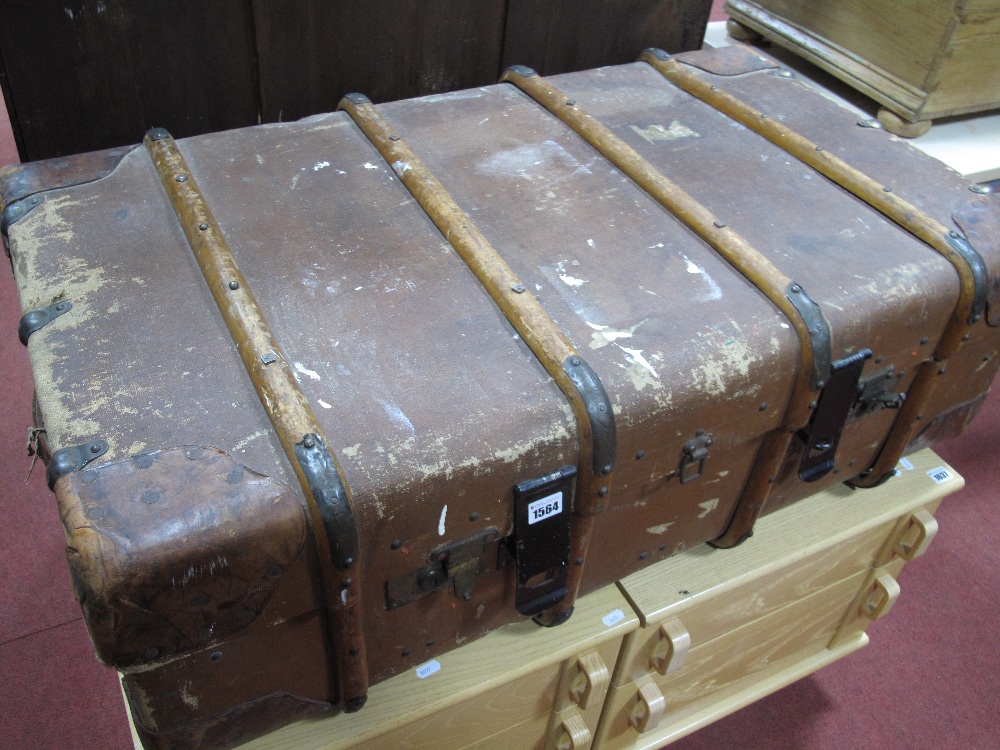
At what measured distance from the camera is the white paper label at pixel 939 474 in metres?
1.58

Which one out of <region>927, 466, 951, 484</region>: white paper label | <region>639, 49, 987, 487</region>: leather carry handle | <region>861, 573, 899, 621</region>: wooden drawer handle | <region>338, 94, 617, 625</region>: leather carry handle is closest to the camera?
<region>338, 94, 617, 625</region>: leather carry handle

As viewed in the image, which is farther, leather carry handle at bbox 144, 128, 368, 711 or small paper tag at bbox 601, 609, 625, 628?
small paper tag at bbox 601, 609, 625, 628

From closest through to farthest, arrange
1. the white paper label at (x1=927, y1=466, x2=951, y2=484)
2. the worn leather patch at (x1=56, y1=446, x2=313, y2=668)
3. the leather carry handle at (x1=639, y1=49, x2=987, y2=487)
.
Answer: the worn leather patch at (x1=56, y1=446, x2=313, y2=668) → the leather carry handle at (x1=639, y1=49, x2=987, y2=487) → the white paper label at (x1=927, y1=466, x2=951, y2=484)

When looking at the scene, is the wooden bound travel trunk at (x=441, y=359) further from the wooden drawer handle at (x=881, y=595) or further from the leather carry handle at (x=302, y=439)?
the wooden drawer handle at (x=881, y=595)

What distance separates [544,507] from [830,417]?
490 mm

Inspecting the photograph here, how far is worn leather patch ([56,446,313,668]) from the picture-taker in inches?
32.5

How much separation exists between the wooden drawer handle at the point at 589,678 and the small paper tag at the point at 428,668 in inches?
9.4

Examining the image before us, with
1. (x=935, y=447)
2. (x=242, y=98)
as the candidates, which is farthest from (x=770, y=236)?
(x=935, y=447)

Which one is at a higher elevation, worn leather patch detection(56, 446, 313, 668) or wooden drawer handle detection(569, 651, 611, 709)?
worn leather patch detection(56, 446, 313, 668)

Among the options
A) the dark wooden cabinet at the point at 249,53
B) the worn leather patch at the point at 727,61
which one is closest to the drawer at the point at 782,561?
the worn leather patch at the point at 727,61

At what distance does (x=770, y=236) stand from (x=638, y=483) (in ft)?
1.43

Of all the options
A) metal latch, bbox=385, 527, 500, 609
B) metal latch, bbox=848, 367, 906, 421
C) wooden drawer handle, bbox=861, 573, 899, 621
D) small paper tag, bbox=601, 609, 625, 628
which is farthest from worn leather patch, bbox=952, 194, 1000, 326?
metal latch, bbox=385, 527, 500, 609

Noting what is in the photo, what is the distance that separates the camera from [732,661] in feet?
5.40

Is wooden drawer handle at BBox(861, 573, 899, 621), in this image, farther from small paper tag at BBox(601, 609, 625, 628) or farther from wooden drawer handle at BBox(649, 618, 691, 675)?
small paper tag at BBox(601, 609, 625, 628)
